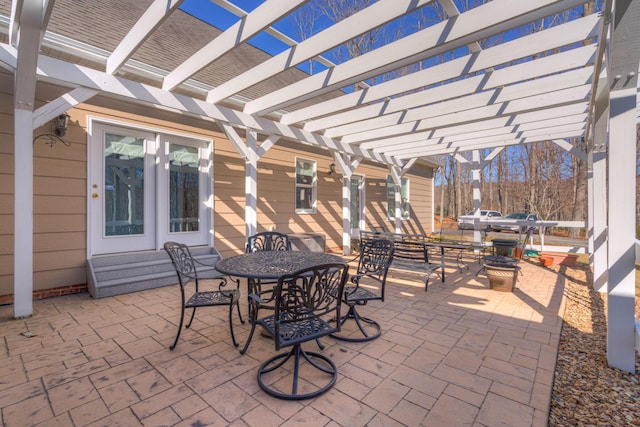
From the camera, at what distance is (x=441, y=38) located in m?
2.81

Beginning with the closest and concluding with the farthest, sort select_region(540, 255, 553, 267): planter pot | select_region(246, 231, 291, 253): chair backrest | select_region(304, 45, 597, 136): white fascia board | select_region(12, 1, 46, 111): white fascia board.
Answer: select_region(12, 1, 46, 111): white fascia board → select_region(304, 45, 597, 136): white fascia board → select_region(246, 231, 291, 253): chair backrest → select_region(540, 255, 553, 267): planter pot

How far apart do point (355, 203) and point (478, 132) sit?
12.3 feet

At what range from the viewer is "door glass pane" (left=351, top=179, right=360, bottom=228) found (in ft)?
28.9

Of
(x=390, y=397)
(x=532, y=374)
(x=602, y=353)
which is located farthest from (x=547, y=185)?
Result: (x=390, y=397)

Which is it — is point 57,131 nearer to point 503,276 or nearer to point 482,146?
point 503,276

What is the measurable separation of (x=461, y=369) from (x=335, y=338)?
1066mm

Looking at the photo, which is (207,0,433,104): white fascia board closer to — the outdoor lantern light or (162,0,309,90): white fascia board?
(162,0,309,90): white fascia board

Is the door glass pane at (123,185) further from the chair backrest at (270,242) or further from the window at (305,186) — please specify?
the window at (305,186)

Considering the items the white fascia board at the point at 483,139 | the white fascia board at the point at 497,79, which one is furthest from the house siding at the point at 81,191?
the white fascia board at the point at 497,79

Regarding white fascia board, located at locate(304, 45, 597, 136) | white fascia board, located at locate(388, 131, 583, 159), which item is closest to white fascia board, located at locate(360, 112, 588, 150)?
white fascia board, located at locate(388, 131, 583, 159)

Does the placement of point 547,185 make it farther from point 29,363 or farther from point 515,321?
point 29,363

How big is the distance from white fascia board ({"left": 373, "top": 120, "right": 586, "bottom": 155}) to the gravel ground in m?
3.89

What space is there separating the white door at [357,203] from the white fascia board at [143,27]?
6.29 meters

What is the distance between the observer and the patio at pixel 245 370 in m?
1.79
